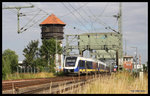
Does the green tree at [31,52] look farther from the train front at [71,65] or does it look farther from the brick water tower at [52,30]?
the brick water tower at [52,30]

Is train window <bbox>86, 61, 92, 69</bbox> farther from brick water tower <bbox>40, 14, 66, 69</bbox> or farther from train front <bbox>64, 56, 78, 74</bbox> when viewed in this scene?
brick water tower <bbox>40, 14, 66, 69</bbox>

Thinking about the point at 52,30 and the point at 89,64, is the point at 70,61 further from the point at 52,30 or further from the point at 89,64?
the point at 52,30

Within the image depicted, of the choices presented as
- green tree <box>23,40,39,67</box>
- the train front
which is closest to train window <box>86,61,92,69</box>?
the train front

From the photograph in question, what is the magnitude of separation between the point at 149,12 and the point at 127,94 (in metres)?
5.72

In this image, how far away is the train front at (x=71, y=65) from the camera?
136ft

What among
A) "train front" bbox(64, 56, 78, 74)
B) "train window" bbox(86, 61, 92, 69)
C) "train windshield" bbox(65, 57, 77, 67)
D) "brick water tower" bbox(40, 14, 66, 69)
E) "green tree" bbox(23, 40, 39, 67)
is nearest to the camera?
"train front" bbox(64, 56, 78, 74)

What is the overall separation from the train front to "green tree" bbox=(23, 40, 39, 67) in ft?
70.4

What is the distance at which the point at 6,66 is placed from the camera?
113ft

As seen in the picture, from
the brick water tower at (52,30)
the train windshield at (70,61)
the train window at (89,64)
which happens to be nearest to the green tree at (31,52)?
the train window at (89,64)

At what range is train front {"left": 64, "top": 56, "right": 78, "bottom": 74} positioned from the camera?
41453 mm

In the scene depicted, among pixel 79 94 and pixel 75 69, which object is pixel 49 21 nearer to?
pixel 75 69

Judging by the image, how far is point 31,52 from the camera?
6344cm

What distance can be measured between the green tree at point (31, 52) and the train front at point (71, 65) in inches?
845

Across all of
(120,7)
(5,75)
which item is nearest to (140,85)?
(5,75)
